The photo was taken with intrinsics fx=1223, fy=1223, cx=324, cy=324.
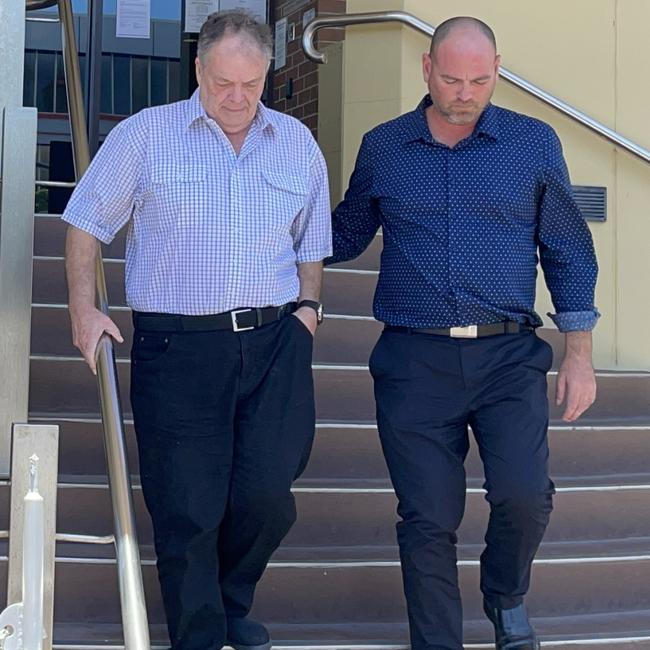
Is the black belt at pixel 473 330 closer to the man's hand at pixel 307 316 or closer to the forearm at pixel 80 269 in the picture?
the man's hand at pixel 307 316

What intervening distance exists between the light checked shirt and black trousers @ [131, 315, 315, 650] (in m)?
0.10

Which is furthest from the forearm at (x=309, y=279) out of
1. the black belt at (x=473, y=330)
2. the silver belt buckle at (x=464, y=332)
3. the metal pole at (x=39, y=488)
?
the metal pole at (x=39, y=488)

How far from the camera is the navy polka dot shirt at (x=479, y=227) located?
3174 mm

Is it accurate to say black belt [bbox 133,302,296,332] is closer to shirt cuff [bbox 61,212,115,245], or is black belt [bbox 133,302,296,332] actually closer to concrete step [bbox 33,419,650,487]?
shirt cuff [bbox 61,212,115,245]

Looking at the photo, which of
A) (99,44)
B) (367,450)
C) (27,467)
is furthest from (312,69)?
(27,467)

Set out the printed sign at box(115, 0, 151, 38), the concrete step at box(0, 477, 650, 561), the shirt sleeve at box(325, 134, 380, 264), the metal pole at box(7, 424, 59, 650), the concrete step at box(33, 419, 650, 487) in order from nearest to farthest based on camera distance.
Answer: the metal pole at box(7, 424, 59, 650)
the shirt sleeve at box(325, 134, 380, 264)
the concrete step at box(0, 477, 650, 561)
the concrete step at box(33, 419, 650, 487)
the printed sign at box(115, 0, 151, 38)

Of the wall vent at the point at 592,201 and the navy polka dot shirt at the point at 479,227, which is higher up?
the wall vent at the point at 592,201

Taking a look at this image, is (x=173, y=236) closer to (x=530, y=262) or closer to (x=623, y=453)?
(x=530, y=262)

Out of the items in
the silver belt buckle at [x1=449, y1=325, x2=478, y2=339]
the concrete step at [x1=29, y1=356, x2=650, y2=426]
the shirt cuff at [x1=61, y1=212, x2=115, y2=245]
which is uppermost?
the shirt cuff at [x1=61, y1=212, x2=115, y2=245]

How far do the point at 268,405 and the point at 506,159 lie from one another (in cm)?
90

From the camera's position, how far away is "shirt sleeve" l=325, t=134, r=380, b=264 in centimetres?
338

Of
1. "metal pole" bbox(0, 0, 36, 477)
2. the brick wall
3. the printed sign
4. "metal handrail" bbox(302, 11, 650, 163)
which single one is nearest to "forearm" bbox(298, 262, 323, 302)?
"metal pole" bbox(0, 0, 36, 477)

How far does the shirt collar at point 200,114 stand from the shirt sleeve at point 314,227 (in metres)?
0.17

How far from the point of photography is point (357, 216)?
135 inches
